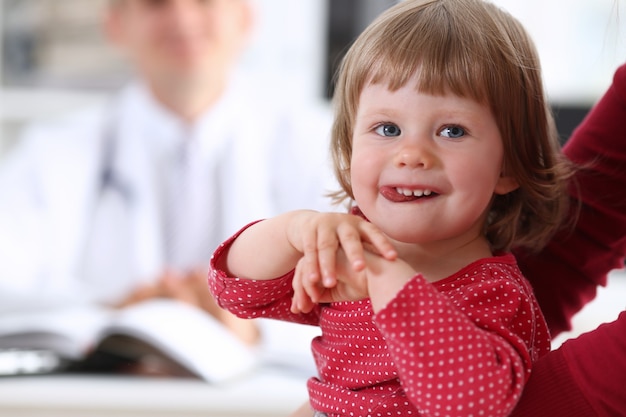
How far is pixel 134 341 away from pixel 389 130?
150cm

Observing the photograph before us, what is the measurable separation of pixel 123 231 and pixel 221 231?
0.26 meters

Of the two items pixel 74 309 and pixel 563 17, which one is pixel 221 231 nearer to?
pixel 74 309

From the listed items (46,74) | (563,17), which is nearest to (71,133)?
(46,74)

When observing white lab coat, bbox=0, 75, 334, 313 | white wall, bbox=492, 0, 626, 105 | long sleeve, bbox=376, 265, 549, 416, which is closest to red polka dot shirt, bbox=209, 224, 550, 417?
long sleeve, bbox=376, 265, 549, 416

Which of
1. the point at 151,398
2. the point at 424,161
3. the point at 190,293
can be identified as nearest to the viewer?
the point at 424,161

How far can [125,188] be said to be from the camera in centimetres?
235

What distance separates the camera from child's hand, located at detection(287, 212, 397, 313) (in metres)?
0.77

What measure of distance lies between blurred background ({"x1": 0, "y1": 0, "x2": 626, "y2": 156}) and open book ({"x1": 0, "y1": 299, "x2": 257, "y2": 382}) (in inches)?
22.1

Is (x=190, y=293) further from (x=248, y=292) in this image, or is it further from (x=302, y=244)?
(x=302, y=244)

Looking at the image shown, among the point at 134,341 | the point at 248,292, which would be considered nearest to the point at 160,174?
the point at 134,341

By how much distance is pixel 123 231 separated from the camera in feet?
7.73

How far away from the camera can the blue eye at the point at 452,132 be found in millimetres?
861

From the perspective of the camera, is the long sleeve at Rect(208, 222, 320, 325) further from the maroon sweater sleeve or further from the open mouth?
the maroon sweater sleeve

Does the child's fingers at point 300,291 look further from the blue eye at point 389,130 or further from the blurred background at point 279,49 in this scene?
the blurred background at point 279,49
